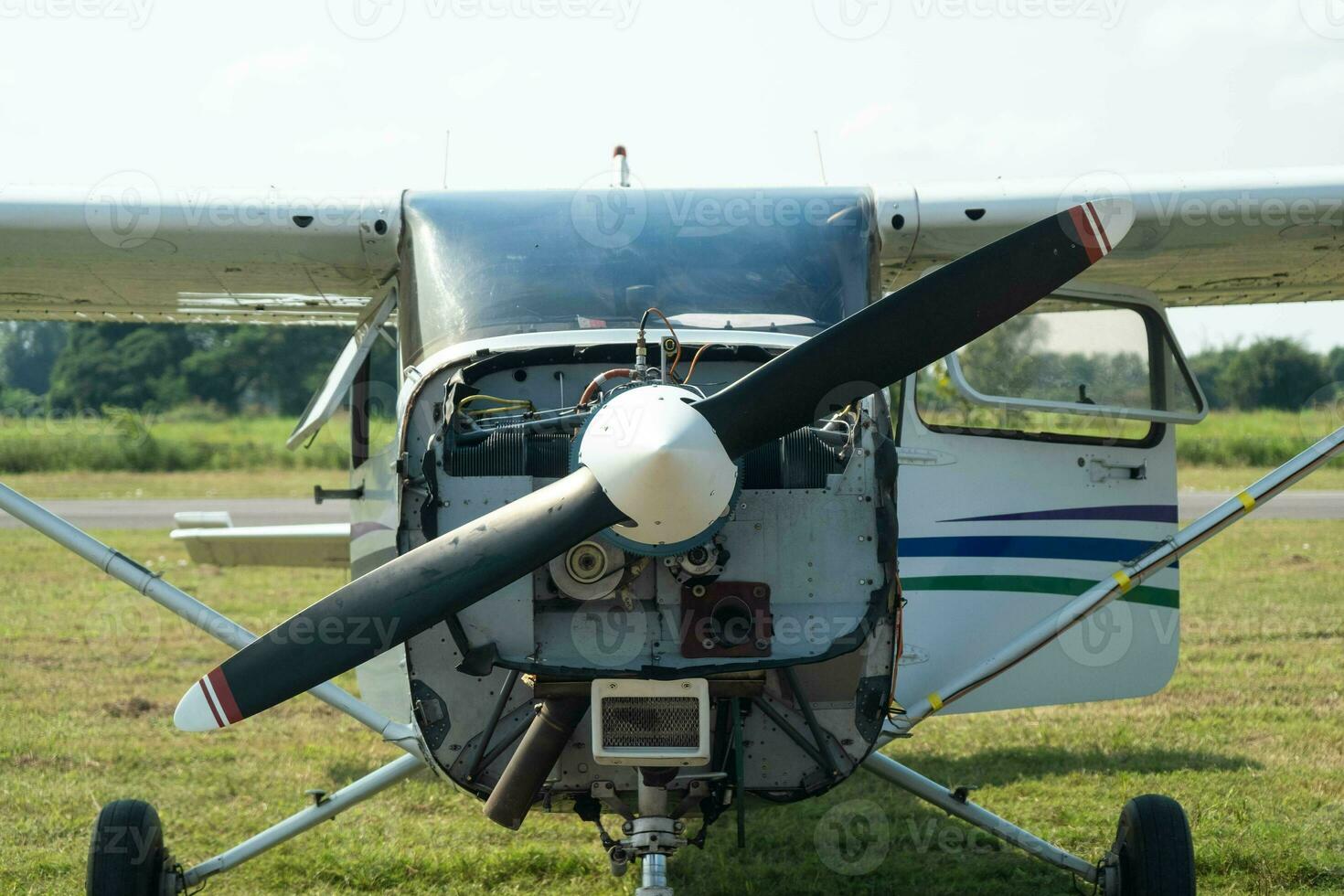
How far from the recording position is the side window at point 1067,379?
5.29 meters

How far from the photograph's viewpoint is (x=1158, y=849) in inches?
168

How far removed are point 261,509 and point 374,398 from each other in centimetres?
1474

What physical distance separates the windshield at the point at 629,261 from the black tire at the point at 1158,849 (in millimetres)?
1831

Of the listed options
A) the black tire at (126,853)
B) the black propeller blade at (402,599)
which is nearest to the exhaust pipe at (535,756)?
the black propeller blade at (402,599)

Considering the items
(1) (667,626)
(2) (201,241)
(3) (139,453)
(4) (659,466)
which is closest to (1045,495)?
(1) (667,626)

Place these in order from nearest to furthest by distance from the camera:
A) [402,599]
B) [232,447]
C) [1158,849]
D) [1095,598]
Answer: [402,599] → [1158,849] → [1095,598] → [232,447]

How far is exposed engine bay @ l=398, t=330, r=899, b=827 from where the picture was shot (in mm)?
3496

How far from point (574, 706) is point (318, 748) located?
3.64m

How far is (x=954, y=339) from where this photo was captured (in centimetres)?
354

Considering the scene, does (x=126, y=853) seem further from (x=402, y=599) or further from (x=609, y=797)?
(x=402, y=599)

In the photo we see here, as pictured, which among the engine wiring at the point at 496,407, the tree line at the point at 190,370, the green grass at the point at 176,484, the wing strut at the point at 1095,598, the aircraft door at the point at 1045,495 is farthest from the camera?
the tree line at the point at 190,370

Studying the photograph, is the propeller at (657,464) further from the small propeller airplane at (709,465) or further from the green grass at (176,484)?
the green grass at (176,484)

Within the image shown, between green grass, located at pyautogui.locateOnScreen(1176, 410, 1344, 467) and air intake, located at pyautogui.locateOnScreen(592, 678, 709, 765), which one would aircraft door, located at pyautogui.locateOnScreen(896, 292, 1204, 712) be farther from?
green grass, located at pyautogui.locateOnScreen(1176, 410, 1344, 467)

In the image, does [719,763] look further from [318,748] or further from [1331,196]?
[318,748]
